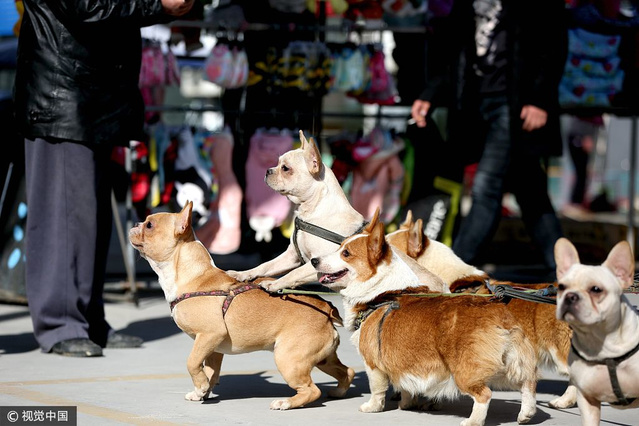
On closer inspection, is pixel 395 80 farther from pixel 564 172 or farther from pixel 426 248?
pixel 564 172

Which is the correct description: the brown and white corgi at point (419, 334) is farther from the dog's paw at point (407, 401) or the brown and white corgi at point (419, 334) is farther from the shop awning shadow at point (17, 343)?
the shop awning shadow at point (17, 343)

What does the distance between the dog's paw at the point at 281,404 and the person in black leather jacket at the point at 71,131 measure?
1905 millimetres

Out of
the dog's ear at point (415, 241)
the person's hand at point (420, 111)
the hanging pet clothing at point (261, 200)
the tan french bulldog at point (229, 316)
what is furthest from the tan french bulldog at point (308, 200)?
the hanging pet clothing at point (261, 200)

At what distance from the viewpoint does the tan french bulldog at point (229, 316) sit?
216 inches

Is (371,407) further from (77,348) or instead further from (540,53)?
(540,53)

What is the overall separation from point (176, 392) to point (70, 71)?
7.56ft

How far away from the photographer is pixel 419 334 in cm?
514

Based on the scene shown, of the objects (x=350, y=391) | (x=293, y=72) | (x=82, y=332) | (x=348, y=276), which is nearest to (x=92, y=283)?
(x=82, y=332)

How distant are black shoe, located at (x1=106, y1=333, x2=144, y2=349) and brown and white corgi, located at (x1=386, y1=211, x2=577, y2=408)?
85.1 inches

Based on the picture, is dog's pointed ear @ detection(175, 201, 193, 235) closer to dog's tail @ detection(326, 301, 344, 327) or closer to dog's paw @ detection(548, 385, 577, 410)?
dog's tail @ detection(326, 301, 344, 327)

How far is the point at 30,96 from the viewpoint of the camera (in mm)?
7047

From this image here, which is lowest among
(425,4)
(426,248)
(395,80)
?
(426,248)

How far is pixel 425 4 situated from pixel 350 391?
16.8 ft

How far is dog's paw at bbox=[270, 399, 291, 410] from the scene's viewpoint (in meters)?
5.50
